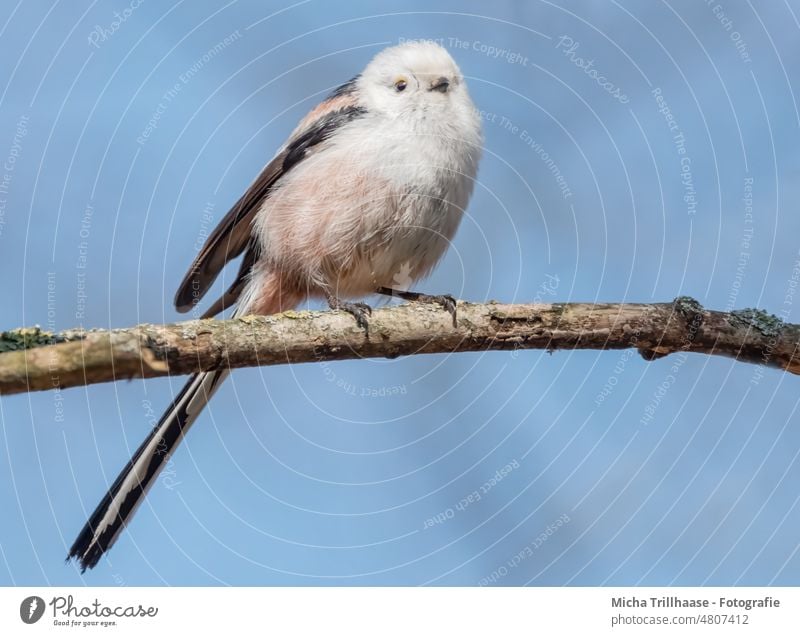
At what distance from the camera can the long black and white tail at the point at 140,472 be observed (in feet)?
13.1

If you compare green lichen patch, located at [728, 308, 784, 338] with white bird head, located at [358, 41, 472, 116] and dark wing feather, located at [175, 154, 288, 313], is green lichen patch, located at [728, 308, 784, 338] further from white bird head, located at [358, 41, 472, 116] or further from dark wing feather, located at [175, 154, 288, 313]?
dark wing feather, located at [175, 154, 288, 313]

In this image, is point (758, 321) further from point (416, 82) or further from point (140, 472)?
point (140, 472)

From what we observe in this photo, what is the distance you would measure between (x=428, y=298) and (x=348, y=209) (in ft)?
2.28

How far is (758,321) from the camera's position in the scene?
149 inches

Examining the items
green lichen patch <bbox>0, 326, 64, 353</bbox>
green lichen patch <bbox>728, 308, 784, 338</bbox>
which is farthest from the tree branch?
green lichen patch <bbox>0, 326, 64, 353</bbox>

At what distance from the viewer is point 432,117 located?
15.1ft

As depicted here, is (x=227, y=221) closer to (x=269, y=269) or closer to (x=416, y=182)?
(x=269, y=269)

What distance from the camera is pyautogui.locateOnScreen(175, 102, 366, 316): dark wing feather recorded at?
4941 mm

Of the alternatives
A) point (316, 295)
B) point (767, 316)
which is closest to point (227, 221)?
point (316, 295)

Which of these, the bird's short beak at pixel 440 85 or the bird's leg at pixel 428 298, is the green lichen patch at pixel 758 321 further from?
the bird's short beak at pixel 440 85

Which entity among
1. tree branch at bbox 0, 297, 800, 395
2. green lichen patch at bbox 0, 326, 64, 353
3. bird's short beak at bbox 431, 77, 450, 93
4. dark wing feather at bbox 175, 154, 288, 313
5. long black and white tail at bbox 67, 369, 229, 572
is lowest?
long black and white tail at bbox 67, 369, 229, 572

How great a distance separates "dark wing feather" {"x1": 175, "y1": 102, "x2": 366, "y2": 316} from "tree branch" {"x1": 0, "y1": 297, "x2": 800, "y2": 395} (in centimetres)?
153
